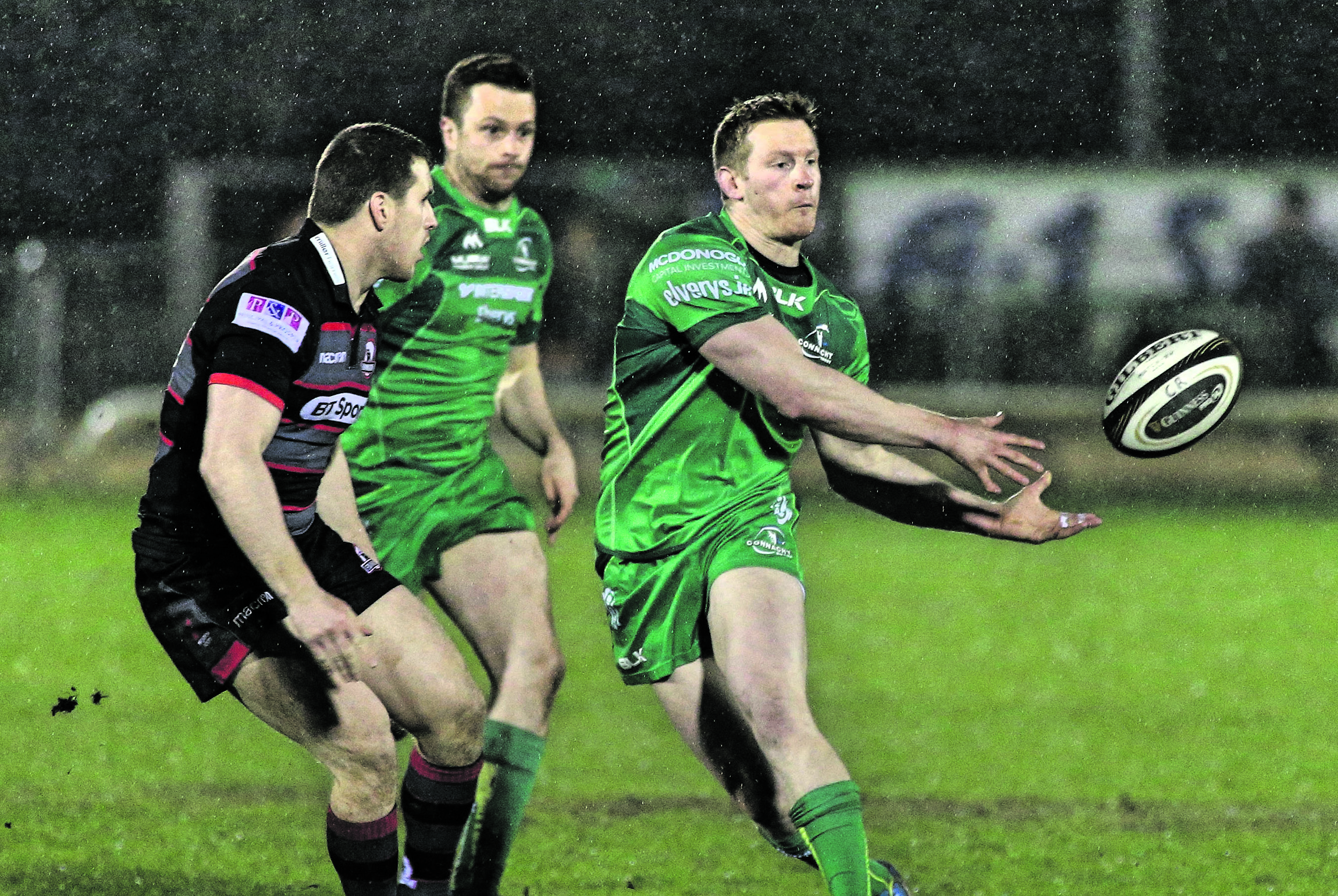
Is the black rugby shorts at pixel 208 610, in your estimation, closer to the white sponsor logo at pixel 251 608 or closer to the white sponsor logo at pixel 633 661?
the white sponsor logo at pixel 251 608

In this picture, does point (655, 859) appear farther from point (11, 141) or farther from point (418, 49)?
point (11, 141)

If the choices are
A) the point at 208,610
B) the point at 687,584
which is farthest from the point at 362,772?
the point at 687,584

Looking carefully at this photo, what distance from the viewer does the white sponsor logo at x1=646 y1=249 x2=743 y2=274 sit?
11.8 feet

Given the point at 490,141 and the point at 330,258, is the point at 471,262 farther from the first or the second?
the point at 330,258

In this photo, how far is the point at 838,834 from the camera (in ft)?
10.5

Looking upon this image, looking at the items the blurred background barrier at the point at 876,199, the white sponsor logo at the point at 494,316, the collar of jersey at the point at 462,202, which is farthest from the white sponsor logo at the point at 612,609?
the blurred background barrier at the point at 876,199

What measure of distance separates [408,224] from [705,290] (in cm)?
63

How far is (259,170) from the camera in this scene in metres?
16.5

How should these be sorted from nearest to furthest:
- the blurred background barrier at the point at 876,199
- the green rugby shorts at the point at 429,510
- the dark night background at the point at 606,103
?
the green rugby shorts at the point at 429,510 → the dark night background at the point at 606,103 → the blurred background barrier at the point at 876,199

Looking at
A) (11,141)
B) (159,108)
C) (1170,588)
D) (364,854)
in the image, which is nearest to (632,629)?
(364,854)

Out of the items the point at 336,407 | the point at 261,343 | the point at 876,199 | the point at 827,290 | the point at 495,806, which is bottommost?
the point at 495,806

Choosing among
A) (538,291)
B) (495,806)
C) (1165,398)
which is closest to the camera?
(1165,398)

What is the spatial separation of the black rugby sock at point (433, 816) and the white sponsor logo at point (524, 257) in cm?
142

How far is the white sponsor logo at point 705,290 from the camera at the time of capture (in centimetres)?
352
